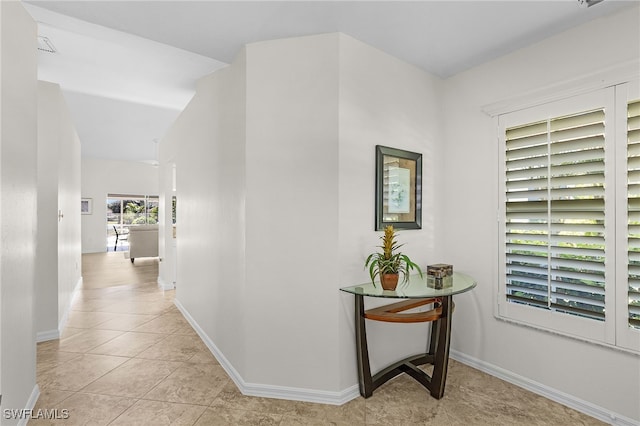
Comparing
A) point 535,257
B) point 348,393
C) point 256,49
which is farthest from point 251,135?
point 535,257

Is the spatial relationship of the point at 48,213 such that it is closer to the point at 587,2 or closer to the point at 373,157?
the point at 373,157

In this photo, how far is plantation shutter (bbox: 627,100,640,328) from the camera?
1.95 meters

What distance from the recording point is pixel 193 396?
7.59ft

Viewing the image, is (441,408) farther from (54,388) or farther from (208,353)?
(54,388)

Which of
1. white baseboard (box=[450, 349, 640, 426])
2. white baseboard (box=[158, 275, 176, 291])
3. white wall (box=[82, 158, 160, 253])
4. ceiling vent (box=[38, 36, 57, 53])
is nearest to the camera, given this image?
white baseboard (box=[450, 349, 640, 426])

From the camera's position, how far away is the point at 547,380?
7.65ft

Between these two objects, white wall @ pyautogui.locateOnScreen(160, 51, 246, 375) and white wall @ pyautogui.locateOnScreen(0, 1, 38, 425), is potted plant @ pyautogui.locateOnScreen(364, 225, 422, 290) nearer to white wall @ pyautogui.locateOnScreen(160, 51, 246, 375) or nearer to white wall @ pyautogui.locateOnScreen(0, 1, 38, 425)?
white wall @ pyautogui.locateOnScreen(160, 51, 246, 375)

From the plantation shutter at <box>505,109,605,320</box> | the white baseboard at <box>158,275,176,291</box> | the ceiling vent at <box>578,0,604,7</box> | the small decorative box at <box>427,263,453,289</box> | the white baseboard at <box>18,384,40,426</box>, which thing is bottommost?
the white baseboard at <box>18,384,40,426</box>

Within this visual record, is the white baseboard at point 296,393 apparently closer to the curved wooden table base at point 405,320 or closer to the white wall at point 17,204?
the curved wooden table base at point 405,320

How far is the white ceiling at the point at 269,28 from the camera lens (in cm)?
199

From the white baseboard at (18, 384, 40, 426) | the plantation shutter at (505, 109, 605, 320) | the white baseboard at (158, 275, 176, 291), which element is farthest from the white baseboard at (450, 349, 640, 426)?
the white baseboard at (158, 275, 176, 291)

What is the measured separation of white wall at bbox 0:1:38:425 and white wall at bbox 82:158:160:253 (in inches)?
348

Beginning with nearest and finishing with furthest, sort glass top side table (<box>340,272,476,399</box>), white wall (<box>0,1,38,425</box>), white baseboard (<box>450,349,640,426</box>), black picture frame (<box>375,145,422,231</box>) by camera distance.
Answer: white wall (<box>0,1,38,425</box>) < white baseboard (<box>450,349,640,426</box>) < glass top side table (<box>340,272,476,399</box>) < black picture frame (<box>375,145,422,231</box>)

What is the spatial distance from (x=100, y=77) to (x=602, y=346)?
479 cm
